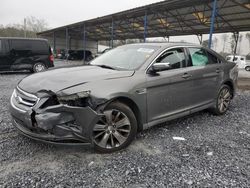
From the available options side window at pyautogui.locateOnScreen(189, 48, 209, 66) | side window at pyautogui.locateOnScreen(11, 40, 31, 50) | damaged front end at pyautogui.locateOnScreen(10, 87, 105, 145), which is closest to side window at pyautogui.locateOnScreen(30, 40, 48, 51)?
side window at pyautogui.locateOnScreen(11, 40, 31, 50)

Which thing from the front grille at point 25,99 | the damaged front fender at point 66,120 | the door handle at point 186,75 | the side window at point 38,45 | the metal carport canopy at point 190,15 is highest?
the metal carport canopy at point 190,15

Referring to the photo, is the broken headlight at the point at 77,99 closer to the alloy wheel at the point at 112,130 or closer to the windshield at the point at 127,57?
the alloy wheel at the point at 112,130

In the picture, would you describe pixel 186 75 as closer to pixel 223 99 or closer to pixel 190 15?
pixel 223 99

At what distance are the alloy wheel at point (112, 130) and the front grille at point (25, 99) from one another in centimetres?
84

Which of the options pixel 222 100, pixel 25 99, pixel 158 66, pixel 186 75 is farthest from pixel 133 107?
pixel 222 100

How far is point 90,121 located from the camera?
2.70m

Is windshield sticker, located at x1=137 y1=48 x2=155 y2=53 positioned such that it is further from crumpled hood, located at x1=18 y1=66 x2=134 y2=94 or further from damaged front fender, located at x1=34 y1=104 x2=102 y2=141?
damaged front fender, located at x1=34 y1=104 x2=102 y2=141

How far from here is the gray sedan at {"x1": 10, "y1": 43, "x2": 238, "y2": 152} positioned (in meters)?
2.64

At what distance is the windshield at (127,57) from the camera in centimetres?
354

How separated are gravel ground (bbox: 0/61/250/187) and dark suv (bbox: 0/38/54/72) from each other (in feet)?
25.2

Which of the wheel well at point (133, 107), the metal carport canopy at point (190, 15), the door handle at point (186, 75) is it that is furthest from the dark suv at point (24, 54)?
the wheel well at point (133, 107)

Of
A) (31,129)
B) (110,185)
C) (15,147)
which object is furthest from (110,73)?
(15,147)

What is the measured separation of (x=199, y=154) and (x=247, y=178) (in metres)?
0.68

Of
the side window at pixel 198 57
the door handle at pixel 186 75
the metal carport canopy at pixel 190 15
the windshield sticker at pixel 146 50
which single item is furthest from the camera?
the metal carport canopy at pixel 190 15
